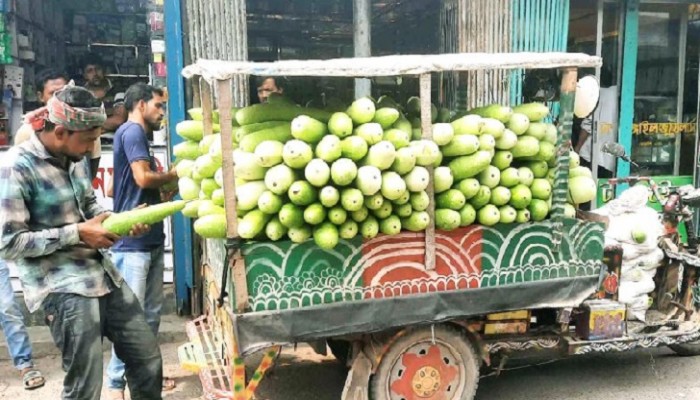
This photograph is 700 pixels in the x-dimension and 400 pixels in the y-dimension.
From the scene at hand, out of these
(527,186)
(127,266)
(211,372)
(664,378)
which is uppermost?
(527,186)

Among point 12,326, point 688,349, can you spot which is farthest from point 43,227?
point 688,349

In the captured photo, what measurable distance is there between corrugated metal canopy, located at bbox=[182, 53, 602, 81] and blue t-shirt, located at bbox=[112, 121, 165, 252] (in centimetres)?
82

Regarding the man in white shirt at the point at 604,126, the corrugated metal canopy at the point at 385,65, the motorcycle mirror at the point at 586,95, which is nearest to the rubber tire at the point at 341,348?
the corrugated metal canopy at the point at 385,65

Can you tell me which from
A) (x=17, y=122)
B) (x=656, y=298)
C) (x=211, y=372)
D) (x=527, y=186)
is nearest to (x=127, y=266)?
(x=211, y=372)

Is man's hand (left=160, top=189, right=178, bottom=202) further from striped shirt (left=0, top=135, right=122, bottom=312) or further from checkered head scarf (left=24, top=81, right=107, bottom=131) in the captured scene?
checkered head scarf (left=24, top=81, right=107, bottom=131)

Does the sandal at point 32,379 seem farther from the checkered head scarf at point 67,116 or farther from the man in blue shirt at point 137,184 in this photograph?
the checkered head scarf at point 67,116

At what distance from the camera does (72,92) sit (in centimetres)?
288

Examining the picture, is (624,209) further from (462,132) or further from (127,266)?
(127,266)

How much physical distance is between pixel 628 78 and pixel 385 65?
4744 mm

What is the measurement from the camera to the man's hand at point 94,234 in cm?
291

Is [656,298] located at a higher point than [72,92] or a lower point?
lower

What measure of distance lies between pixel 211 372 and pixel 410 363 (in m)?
1.14

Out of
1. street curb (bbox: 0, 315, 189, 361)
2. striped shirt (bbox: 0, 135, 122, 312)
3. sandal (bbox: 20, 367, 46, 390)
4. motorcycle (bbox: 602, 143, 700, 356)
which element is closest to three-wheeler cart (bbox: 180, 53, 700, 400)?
striped shirt (bbox: 0, 135, 122, 312)

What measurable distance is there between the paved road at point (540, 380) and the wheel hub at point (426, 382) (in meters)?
0.65
